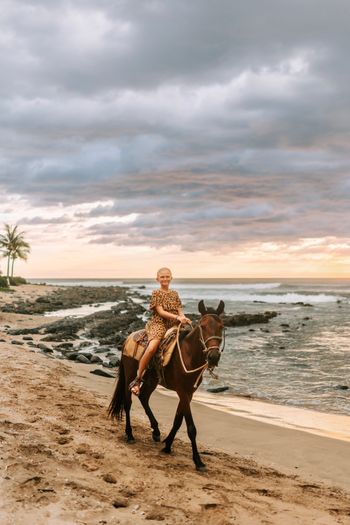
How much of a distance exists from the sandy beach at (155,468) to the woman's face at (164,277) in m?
2.80

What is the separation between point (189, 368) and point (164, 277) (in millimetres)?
1630

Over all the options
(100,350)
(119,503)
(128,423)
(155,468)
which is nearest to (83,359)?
(100,350)

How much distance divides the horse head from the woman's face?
1.07 meters

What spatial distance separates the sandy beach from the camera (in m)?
4.94

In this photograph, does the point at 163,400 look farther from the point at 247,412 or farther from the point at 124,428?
the point at 124,428

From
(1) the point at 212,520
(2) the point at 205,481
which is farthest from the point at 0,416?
(1) the point at 212,520

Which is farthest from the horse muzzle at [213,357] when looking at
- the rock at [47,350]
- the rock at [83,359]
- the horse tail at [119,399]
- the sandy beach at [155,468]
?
the rock at [47,350]

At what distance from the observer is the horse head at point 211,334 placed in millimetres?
6449

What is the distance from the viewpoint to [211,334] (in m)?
6.64

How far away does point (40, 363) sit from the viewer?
14.0 m

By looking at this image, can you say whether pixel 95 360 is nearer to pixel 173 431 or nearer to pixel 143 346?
pixel 143 346

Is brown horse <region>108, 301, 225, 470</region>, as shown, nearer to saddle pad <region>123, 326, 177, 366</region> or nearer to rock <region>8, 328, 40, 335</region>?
saddle pad <region>123, 326, 177, 366</region>

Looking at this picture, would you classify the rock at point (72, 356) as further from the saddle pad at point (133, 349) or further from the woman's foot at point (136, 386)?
→ the woman's foot at point (136, 386)

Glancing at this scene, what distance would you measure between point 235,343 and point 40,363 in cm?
1347
